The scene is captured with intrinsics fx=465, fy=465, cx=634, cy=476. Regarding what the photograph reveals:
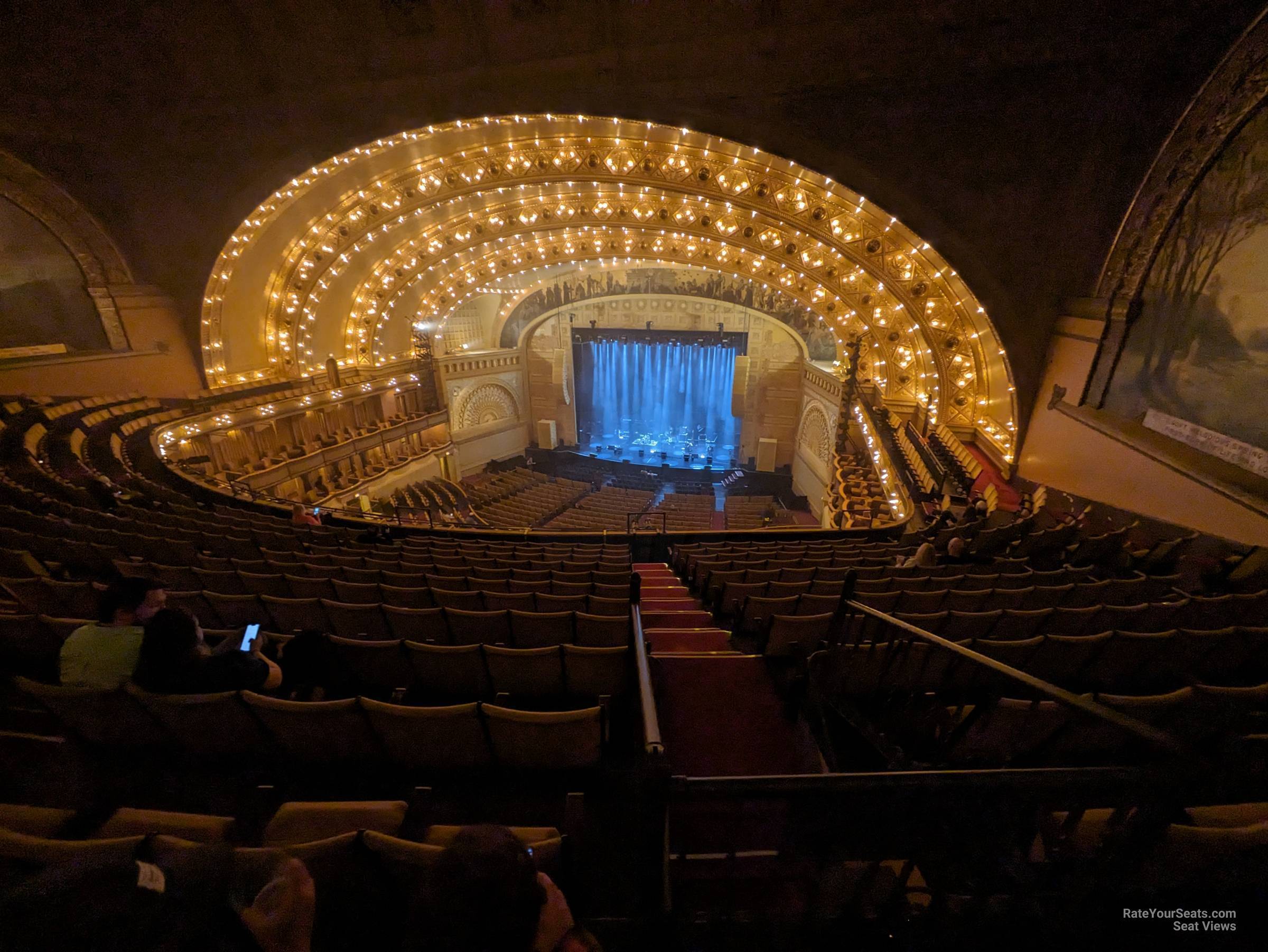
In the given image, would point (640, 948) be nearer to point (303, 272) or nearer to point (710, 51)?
point (710, 51)

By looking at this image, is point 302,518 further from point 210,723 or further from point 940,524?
point 940,524

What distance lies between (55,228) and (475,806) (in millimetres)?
17074

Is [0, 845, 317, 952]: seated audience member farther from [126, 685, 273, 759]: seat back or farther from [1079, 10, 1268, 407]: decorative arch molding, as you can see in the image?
Result: [1079, 10, 1268, 407]: decorative arch molding

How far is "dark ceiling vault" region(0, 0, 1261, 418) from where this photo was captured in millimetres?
7195

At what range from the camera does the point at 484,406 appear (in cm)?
2222

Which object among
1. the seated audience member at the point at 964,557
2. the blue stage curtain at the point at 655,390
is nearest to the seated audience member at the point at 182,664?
the seated audience member at the point at 964,557

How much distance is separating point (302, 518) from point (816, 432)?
55.5 ft

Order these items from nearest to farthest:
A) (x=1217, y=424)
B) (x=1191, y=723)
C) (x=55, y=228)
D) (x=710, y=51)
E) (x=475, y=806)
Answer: (x=1191, y=723), (x=475, y=806), (x=1217, y=424), (x=710, y=51), (x=55, y=228)

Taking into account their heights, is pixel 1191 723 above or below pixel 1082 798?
above

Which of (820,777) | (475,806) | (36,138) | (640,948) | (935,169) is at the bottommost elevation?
(475,806)

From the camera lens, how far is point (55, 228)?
428 inches

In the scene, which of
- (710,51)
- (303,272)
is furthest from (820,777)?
(303,272)

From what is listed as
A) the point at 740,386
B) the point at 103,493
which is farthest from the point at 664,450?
the point at 103,493

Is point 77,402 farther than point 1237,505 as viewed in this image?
Yes
